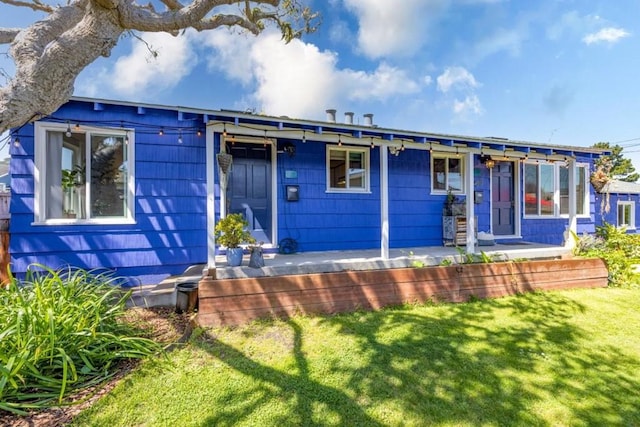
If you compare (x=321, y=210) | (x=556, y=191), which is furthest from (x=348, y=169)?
(x=556, y=191)

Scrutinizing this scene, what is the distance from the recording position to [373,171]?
6.28 m

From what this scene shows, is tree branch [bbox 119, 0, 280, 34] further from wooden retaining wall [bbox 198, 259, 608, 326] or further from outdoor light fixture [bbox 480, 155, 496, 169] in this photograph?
outdoor light fixture [bbox 480, 155, 496, 169]

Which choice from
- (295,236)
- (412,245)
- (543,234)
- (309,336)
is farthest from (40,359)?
(543,234)

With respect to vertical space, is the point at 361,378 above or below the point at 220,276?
below

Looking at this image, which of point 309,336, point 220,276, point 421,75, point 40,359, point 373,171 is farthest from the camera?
point 421,75

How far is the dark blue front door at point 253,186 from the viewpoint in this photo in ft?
18.0

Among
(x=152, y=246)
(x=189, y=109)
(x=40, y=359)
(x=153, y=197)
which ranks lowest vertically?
(x=40, y=359)

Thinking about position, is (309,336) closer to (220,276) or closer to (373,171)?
(220,276)

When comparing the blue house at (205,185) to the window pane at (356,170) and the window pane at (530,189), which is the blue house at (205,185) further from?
the window pane at (530,189)

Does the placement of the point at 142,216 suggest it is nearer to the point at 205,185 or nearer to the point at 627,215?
the point at 205,185

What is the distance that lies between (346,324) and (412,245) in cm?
338

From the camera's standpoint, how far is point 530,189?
7625mm

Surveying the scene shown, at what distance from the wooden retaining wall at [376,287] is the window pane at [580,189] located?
338cm

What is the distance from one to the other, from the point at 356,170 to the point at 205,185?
9.75 ft
